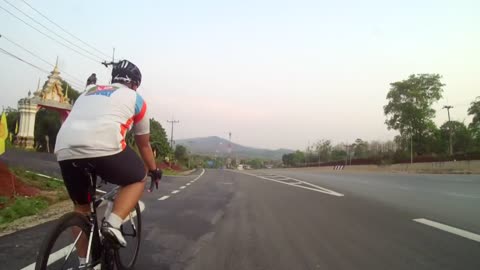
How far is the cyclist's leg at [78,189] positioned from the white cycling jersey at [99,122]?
0.39 feet

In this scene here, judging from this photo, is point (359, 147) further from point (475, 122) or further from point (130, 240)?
point (130, 240)

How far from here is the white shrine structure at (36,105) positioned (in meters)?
42.2

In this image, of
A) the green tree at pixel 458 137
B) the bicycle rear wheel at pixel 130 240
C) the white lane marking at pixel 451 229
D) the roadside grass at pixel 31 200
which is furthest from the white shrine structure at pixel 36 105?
the green tree at pixel 458 137

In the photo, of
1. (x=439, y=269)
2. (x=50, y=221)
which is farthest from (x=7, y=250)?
(x=439, y=269)

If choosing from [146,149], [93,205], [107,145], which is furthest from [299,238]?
[107,145]

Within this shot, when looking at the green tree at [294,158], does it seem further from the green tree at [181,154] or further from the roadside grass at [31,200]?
the roadside grass at [31,200]

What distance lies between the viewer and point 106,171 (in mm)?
3248

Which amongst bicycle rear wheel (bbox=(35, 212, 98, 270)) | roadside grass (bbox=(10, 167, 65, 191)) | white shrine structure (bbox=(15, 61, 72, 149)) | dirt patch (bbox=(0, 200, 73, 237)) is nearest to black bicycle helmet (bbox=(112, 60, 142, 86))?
bicycle rear wheel (bbox=(35, 212, 98, 270))

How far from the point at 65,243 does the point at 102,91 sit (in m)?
1.24

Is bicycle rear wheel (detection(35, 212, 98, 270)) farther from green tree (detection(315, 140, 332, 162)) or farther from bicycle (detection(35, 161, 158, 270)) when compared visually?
green tree (detection(315, 140, 332, 162))

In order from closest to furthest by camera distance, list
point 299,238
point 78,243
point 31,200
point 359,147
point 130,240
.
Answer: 1. point 78,243
2. point 130,240
3. point 299,238
4. point 31,200
5. point 359,147

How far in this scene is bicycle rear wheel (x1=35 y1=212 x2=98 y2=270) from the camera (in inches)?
109

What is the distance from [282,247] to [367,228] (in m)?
2.02

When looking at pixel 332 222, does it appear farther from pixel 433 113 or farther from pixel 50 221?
pixel 433 113
